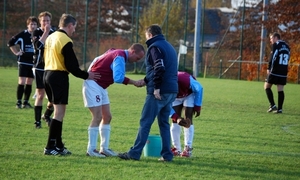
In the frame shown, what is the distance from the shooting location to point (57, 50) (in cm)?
813

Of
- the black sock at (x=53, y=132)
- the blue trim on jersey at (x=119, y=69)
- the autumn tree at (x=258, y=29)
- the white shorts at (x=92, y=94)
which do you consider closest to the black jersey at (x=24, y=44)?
the black sock at (x=53, y=132)

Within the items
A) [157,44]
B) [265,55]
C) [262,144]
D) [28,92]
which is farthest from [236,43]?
[157,44]

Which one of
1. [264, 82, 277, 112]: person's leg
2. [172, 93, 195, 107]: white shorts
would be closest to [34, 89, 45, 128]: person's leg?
[172, 93, 195, 107]: white shorts

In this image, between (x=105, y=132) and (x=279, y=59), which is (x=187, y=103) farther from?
(x=279, y=59)

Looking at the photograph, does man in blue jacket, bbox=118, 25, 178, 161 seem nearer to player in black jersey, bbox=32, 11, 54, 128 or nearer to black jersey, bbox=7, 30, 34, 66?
player in black jersey, bbox=32, 11, 54, 128

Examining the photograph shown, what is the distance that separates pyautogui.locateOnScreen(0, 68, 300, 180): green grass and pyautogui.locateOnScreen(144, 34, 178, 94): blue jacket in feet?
3.51

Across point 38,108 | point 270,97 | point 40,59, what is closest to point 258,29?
point 270,97

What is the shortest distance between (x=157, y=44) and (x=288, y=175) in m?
2.50

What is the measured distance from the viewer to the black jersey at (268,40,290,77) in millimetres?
17219

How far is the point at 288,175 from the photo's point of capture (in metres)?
7.60

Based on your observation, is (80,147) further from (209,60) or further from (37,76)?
(209,60)

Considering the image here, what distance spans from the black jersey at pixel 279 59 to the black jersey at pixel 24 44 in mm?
7260

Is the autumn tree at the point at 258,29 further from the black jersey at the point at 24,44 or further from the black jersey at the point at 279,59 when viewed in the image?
the black jersey at the point at 24,44

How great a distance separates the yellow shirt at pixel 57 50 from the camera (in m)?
8.12
